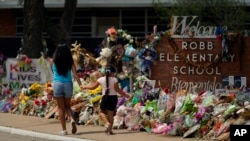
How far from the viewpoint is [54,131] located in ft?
42.2

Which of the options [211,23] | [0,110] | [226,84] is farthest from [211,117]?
[211,23]

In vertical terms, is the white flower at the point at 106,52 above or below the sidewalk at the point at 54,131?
above

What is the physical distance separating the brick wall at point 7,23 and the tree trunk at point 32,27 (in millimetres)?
15993

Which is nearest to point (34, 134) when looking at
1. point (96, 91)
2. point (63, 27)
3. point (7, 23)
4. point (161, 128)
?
point (96, 91)

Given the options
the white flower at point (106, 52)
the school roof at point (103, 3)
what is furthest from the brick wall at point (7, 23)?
the white flower at point (106, 52)

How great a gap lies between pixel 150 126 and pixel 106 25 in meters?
23.8

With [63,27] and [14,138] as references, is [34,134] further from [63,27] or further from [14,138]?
[63,27]

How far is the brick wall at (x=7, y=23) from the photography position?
118 ft

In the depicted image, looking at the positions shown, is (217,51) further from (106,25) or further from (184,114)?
(106,25)

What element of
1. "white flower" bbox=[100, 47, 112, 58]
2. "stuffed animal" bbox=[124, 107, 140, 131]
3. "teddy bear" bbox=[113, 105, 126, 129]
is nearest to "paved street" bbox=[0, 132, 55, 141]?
"teddy bear" bbox=[113, 105, 126, 129]

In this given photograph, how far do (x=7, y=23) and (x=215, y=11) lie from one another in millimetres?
14106

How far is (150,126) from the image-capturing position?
12547 millimetres

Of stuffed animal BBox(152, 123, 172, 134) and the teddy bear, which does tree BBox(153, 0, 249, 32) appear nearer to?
the teddy bear

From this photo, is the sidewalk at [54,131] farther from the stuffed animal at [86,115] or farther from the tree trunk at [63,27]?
the tree trunk at [63,27]
